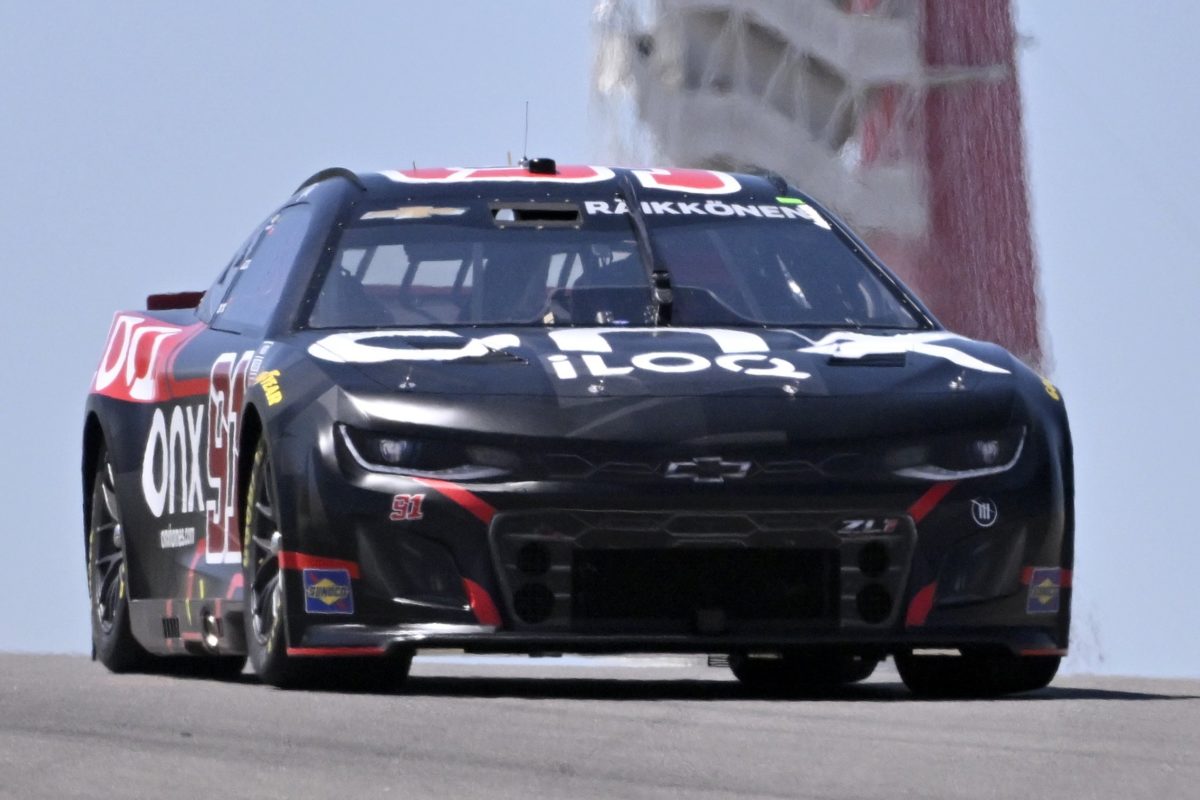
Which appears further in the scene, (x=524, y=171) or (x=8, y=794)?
(x=524, y=171)

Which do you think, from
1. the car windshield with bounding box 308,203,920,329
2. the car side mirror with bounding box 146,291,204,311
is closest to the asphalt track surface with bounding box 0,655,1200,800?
the car windshield with bounding box 308,203,920,329

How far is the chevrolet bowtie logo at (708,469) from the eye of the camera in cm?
673

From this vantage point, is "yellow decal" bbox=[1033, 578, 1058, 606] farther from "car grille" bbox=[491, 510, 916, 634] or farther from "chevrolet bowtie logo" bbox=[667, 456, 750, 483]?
"chevrolet bowtie logo" bbox=[667, 456, 750, 483]

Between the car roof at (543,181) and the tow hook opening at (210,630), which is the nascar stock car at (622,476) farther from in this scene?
the car roof at (543,181)

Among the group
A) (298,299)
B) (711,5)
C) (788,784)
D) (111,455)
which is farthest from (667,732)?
(711,5)

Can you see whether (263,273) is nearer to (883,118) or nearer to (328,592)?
(328,592)

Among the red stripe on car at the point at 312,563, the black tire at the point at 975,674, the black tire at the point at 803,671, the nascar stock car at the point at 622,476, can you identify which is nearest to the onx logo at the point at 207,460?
the nascar stock car at the point at 622,476

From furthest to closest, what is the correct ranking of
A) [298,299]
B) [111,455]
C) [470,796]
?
1. [111,455]
2. [298,299]
3. [470,796]

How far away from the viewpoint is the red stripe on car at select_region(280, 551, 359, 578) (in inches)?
268

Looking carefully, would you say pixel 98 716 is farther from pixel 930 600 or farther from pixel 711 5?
pixel 711 5

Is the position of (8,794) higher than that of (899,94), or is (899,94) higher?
(8,794)

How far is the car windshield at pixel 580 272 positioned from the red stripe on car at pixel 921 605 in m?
1.00

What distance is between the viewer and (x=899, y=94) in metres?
46.1

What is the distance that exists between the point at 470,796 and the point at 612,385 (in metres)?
2.13
